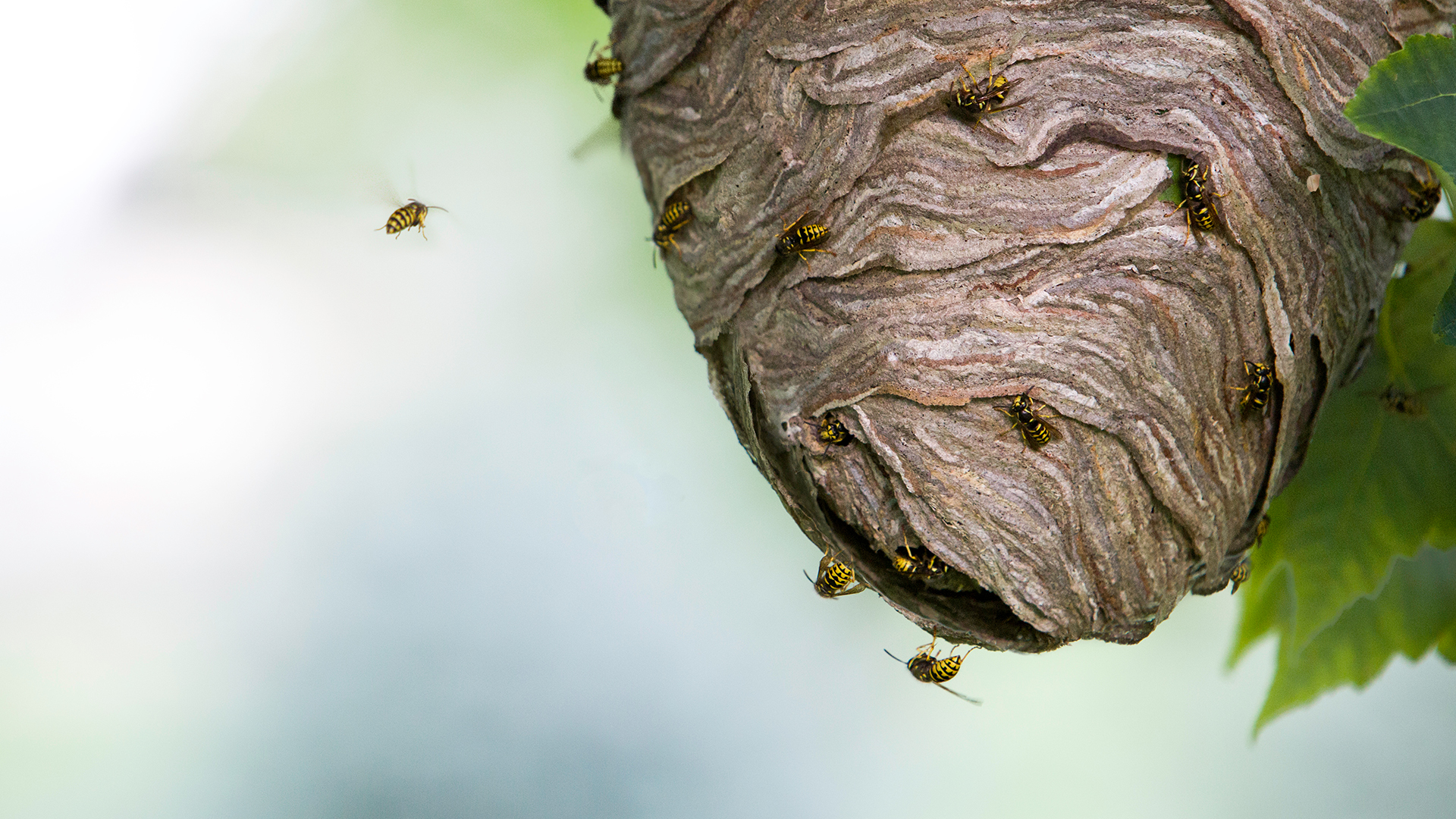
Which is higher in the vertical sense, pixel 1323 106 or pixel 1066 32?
pixel 1066 32

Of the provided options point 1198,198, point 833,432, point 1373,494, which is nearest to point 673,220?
point 833,432

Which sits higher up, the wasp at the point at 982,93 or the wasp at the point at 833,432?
→ the wasp at the point at 982,93

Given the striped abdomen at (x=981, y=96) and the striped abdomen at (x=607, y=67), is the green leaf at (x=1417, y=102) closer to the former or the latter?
the striped abdomen at (x=981, y=96)

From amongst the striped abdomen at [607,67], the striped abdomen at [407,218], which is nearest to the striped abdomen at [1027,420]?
the striped abdomen at [607,67]

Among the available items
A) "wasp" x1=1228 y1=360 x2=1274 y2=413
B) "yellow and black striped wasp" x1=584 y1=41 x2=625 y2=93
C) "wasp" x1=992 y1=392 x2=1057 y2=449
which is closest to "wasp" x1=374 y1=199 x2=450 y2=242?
"yellow and black striped wasp" x1=584 y1=41 x2=625 y2=93

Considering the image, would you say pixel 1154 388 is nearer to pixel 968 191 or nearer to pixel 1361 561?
pixel 968 191

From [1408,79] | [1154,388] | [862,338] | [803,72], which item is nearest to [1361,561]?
[1154,388]
